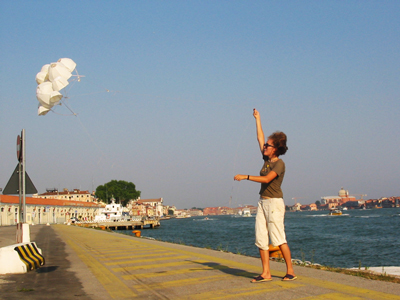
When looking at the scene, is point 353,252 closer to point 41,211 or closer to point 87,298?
point 87,298

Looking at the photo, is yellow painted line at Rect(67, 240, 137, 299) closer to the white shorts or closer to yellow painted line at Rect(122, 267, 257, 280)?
yellow painted line at Rect(122, 267, 257, 280)

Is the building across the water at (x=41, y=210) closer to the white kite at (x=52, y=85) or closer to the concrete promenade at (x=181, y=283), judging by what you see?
the white kite at (x=52, y=85)

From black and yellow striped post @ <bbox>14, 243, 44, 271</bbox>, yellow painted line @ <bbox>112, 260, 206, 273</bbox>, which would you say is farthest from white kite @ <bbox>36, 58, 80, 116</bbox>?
yellow painted line @ <bbox>112, 260, 206, 273</bbox>

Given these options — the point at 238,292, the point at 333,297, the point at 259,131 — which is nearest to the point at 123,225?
the point at 259,131

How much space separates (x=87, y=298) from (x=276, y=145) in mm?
3954

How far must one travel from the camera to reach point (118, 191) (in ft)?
495

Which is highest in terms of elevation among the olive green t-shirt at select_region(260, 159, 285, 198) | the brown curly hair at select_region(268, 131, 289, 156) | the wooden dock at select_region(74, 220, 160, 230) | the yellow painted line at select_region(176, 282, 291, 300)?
the brown curly hair at select_region(268, 131, 289, 156)

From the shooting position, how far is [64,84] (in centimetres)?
1289

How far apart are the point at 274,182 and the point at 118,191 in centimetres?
14818

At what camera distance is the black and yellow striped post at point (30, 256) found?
9.33m

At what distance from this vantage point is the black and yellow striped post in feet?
30.6

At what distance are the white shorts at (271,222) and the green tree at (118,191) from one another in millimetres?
146504

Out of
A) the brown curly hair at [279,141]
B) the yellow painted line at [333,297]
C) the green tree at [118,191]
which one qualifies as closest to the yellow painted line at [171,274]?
the yellow painted line at [333,297]

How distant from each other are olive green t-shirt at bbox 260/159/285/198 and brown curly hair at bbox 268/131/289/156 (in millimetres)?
228
